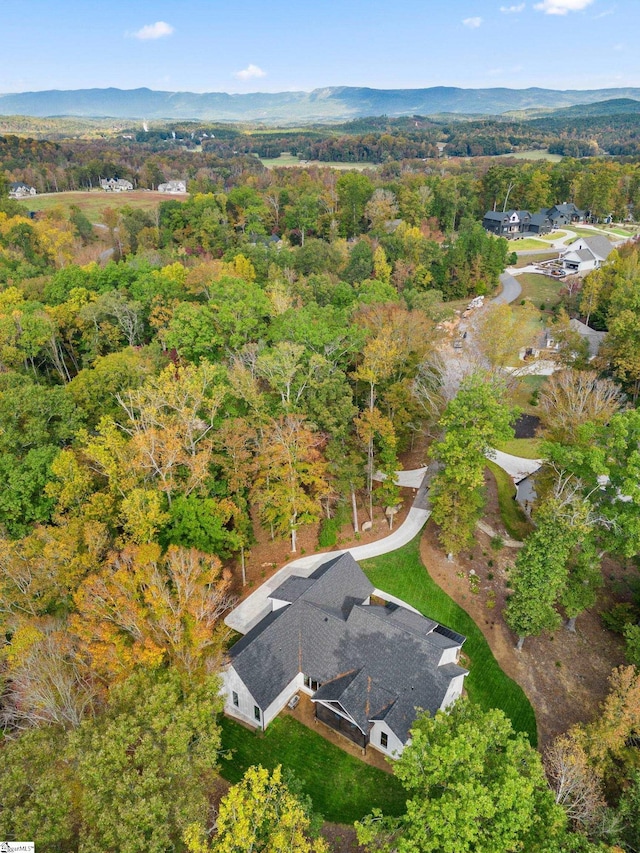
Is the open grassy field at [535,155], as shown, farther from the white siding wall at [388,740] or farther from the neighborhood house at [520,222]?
the white siding wall at [388,740]

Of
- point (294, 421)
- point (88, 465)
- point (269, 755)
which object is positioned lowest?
point (269, 755)

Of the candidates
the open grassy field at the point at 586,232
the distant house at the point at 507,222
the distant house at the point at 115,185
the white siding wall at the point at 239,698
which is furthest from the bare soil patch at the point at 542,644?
the distant house at the point at 115,185

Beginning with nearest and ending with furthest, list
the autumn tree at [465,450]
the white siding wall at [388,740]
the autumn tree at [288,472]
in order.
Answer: the white siding wall at [388,740]
the autumn tree at [465,450]
the autumn tree at [288,472]

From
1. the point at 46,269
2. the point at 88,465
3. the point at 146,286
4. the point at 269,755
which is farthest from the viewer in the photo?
the point at 46,269

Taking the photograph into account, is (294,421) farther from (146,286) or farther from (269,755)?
(146,286)

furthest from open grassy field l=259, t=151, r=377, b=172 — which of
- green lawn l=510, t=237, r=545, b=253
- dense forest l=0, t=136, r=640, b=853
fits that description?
dense forest l=0, t=136, r=640, b=853

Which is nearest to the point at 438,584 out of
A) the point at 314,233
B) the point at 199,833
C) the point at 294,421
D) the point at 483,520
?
the point at 483,520
